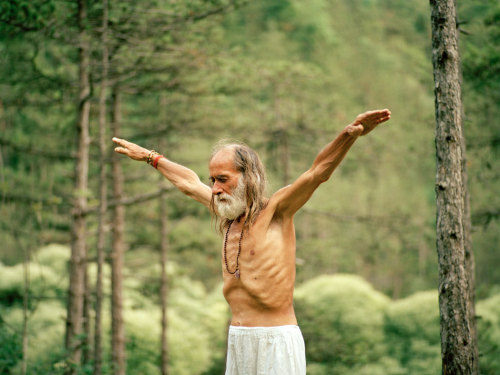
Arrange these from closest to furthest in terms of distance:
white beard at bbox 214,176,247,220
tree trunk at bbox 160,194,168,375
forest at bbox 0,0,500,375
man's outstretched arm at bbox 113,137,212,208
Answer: white beard at bbox 214,176,247,220 → man's outstretched arm at bbox 113,137,212,208 → forest at bbox 0,0,500,375 → tree trunk at bbox 160,194,168,375

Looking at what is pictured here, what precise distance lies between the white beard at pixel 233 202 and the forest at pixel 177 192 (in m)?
0.33

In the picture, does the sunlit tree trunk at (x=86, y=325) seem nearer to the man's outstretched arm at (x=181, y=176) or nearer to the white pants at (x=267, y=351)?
the man's outstretched arm at (x=181, y=176)

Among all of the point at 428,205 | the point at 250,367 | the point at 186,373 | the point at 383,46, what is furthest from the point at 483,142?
the point at 383,46

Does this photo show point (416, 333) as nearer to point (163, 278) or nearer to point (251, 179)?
point (163, 278)

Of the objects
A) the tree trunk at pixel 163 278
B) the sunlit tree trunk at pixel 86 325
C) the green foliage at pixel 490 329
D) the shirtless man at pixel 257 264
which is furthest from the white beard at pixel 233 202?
the tree trunk at pixel 163 278

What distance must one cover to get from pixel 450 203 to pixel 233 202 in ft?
5.76

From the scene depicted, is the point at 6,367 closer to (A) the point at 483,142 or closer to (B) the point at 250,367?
(B) the point at 250,367

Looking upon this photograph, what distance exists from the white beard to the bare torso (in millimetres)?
139

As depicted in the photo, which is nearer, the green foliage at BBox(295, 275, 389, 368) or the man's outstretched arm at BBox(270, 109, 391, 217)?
the man's outstretched arm at BBox(270, 109, 391, 217)

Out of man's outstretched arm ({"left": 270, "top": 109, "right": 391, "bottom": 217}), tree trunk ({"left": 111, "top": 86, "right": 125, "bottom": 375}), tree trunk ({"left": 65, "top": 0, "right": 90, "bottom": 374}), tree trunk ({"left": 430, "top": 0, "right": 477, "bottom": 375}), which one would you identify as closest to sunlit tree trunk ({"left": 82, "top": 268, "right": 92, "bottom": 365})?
tree trunk ({"left": 65, "top": 0, "right": 90, "bottom": 374})

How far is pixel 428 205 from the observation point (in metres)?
26.2

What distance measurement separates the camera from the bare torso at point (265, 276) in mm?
3963

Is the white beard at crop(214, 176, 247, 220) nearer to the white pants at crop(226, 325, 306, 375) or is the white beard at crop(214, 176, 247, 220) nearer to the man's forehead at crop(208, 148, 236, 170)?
the man's forehead at crop(208, 148, 236, 170)

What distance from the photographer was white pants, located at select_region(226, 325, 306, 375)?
152 inches
